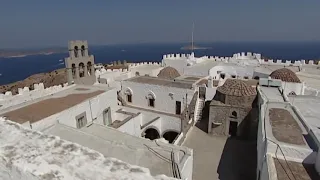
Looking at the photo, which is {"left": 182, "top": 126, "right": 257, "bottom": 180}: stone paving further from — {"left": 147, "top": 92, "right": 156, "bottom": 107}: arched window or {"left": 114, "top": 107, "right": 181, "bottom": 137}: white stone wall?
{"left": 147, "top": 92, "right": 156, "bottom": 107}: arched window

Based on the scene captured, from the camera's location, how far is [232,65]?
29688 millimetres

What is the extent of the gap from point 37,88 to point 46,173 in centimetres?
2074

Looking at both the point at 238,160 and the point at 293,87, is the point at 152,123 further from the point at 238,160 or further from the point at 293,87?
the point at 293,87

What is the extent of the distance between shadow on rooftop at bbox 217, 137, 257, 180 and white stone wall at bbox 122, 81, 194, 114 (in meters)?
5.78

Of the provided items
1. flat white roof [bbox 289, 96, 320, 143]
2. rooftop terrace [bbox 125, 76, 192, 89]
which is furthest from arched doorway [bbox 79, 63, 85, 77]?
flat white roof [bbox 289, 96, 320, 143]

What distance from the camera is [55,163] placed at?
372 cm

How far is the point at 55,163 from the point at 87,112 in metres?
12.6

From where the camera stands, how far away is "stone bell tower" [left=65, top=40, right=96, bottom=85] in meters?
20.0

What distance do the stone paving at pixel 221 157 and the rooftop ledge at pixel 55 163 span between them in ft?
35.0

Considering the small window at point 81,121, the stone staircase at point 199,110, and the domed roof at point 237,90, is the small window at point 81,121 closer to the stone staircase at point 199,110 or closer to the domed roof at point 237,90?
the stone staircase at point 199,110

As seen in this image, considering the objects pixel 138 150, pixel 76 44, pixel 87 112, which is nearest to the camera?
pixel 138 150

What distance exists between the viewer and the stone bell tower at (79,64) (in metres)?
20.0

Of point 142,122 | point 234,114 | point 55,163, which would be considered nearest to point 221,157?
point 234,114

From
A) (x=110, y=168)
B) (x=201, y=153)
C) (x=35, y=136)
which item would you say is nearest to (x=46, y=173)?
(x=110, y=168)
